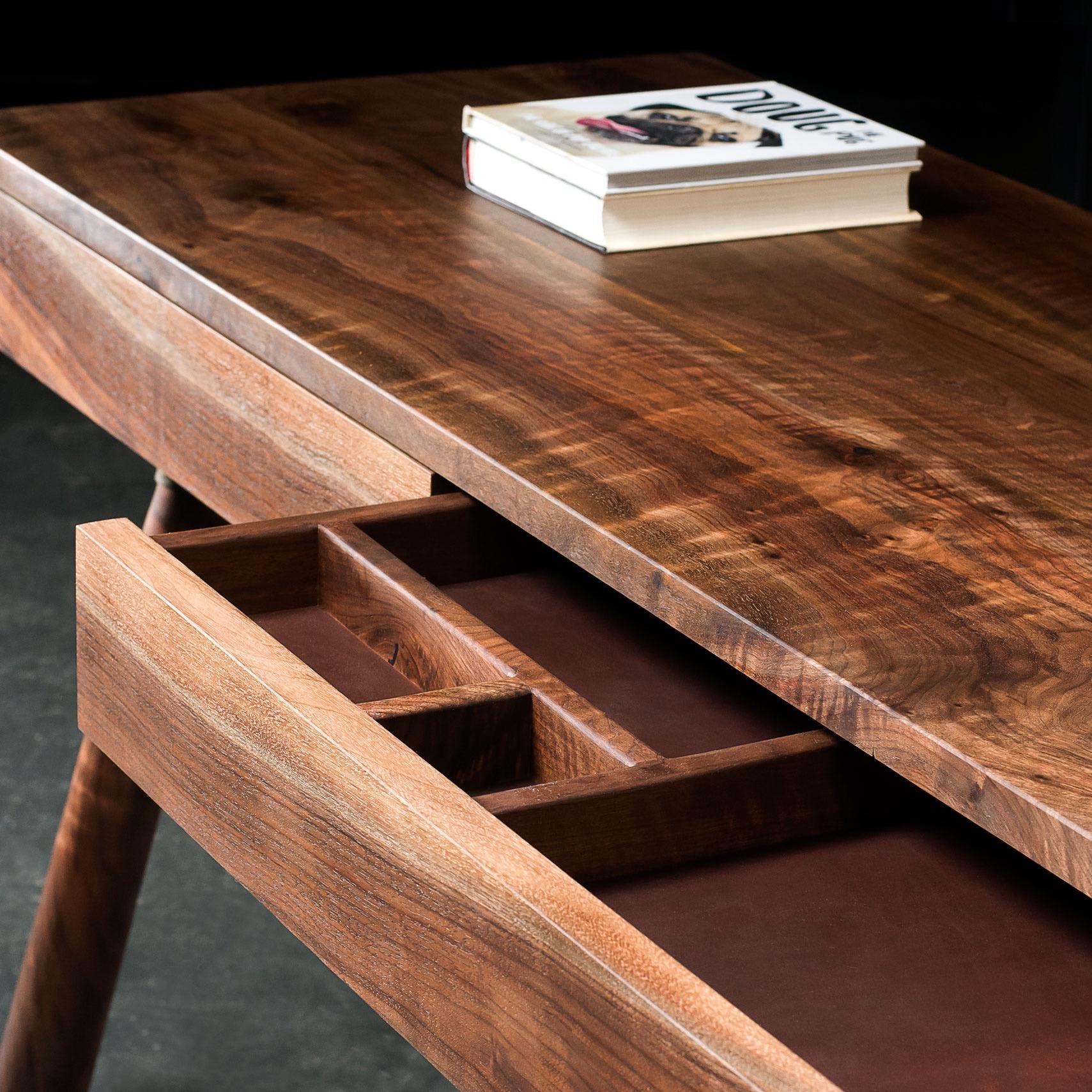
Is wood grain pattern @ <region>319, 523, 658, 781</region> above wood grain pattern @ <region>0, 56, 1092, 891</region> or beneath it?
beneath

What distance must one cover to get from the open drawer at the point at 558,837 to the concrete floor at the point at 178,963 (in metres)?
0.85

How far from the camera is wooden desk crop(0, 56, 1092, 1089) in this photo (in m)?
0.59

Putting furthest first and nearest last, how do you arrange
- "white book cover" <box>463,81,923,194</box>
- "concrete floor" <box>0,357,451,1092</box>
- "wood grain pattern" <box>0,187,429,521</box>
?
"concrete floor" <box>0,357,451,1092</box>
"white book cover" <box>463,81,923,194</box>
"wood grain pattern" <box>0,187,429,521</box>

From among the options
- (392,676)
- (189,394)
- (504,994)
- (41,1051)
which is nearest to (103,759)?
(41,1051)

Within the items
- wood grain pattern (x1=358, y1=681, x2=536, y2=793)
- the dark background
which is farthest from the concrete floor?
the dark background

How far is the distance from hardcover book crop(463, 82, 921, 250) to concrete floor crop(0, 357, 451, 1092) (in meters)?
0.81

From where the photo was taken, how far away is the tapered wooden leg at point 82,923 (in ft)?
4.49

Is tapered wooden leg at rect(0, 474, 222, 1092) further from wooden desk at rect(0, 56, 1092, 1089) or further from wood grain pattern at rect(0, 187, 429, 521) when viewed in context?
wooden desk at rect(0, 56, 1092, 1089)

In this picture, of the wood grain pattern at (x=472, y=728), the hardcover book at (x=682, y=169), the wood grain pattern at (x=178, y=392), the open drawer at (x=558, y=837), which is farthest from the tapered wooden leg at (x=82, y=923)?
the wood grain pattern at (x=472, y=728)

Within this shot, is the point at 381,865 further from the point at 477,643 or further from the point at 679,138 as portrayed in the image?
the point at 679,138

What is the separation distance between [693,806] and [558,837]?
0.05 m

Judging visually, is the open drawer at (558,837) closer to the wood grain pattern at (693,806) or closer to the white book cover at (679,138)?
the wood grain pattern at (693,806)

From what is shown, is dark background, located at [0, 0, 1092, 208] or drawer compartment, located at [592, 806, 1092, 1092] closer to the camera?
drawer compartment, located at [592, 806, 1092, 1092]

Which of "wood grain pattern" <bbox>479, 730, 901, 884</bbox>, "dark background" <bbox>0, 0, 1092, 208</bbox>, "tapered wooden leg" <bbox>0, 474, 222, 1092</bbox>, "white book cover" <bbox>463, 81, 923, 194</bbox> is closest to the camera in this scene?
"wood grain pattern" <bbox>479, 730, 901, 884</bbox>
